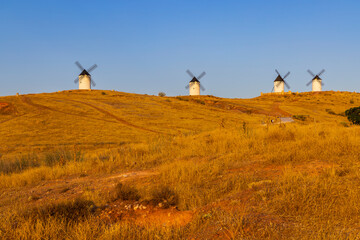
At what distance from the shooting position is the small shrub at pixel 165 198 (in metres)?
4.84

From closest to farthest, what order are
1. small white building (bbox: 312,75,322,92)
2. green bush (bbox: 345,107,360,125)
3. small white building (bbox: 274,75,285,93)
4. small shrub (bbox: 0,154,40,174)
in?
small shrub (bbox: 0,154,40,174), green bush (bbox: 345,107,360,125), small white building (bbox: 274,75,285,93), small white building (bbox: 312,75,322,92)

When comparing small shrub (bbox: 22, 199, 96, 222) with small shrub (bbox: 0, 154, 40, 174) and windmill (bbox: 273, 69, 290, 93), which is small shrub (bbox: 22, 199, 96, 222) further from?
windmill (bbox: 273, 69, 290, 93)

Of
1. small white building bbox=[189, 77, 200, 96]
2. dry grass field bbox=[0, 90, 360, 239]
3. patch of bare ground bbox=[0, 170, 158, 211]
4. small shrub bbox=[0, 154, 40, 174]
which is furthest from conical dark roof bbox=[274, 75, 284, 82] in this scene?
patch of bare ground bbox=[0, 170, 158, 211]

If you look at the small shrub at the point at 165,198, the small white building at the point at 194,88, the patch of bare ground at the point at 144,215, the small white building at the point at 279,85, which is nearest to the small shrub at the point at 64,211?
the patch of bare ground at the point at 144,215

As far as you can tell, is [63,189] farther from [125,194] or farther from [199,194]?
[199,194]

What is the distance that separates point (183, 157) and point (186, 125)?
17.1 meters

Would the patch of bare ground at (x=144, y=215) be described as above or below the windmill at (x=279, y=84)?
below

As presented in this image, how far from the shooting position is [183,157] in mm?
9492

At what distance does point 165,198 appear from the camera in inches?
196

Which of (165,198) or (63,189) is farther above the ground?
(165,198)

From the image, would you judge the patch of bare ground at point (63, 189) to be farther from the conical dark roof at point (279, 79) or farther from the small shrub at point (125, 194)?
the conical dark roof at point (279, 79)

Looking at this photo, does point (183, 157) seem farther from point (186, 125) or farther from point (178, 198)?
point (186, 125)

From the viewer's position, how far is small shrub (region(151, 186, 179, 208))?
4840mm

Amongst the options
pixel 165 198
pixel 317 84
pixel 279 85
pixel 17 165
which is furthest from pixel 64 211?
pixel 317 84
